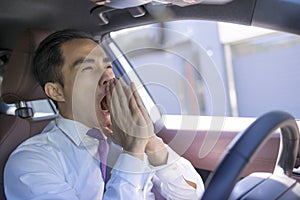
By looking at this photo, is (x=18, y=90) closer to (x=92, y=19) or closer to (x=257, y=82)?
(x=92, y=19)

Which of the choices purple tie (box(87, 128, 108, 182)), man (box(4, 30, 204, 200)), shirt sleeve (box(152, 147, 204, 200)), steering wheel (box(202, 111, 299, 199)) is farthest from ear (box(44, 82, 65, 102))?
steering wheel (box(202, 111, 299, 199))

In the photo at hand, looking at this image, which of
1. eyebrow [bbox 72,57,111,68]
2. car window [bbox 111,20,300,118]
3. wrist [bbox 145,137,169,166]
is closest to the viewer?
wrist [bbox 145,137,169,166]

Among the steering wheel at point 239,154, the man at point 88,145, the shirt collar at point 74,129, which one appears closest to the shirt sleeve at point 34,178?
the man at point 88,145

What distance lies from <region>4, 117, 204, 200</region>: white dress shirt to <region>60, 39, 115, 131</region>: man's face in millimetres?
51

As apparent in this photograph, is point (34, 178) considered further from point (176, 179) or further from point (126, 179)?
point (176, 179)

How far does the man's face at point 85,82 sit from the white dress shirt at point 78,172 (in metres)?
0.05

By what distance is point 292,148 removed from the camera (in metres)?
0.81

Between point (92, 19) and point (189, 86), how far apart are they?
1.84ft

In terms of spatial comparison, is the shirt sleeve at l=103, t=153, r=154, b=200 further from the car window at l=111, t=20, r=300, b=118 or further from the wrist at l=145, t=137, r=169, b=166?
the car window at l=111, t=20, r=300, b=118

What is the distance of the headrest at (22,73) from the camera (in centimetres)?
156

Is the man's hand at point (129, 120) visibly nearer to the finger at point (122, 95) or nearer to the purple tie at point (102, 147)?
the finger at point (122, 95)

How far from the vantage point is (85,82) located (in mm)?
1267

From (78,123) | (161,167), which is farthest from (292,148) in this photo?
(78,123)

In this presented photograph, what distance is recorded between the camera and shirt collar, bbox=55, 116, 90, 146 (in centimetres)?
131
